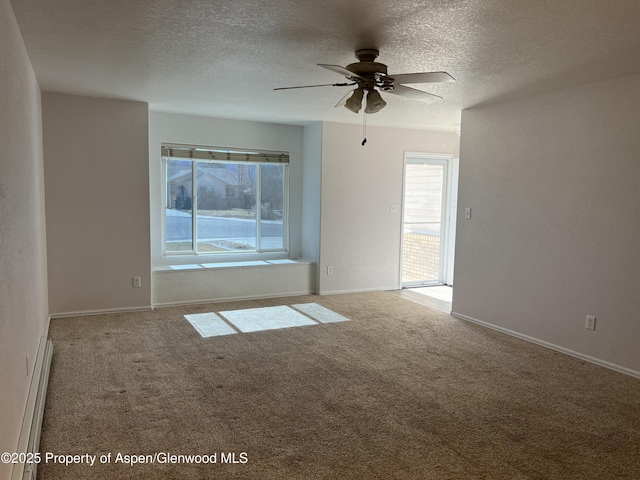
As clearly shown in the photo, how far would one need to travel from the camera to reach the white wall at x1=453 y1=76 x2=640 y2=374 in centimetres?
363

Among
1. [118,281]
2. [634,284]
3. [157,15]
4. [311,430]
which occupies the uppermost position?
[157,15]

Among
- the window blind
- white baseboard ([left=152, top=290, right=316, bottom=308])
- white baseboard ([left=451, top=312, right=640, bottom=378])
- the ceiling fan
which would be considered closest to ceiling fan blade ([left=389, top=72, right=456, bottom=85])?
the ceiling fan

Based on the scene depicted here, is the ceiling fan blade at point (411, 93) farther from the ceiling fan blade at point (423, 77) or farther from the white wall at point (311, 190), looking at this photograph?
the white wall at point (311, 190)

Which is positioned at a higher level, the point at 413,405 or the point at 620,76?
the point at 620,76

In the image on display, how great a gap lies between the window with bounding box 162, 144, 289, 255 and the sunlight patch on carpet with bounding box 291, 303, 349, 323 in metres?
1.28

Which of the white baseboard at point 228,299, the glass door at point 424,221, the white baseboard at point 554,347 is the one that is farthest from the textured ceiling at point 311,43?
the glass door at point 424,221

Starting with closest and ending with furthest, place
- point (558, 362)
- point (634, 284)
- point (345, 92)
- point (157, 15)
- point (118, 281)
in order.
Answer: point (157, 15), point (634, 284), point (558, 362), point (345, 92), point (118, 281)

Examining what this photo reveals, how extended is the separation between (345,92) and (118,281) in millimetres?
3087

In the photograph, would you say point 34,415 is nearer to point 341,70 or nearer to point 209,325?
point 209,325

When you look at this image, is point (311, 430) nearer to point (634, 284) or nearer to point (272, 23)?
point (272, 23)

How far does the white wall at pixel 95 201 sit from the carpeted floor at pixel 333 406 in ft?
1.94

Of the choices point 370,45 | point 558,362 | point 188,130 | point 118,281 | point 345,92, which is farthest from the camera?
point 188,130

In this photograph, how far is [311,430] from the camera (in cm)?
265

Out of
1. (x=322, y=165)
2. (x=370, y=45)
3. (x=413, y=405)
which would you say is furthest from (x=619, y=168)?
(x=322, y=165)
